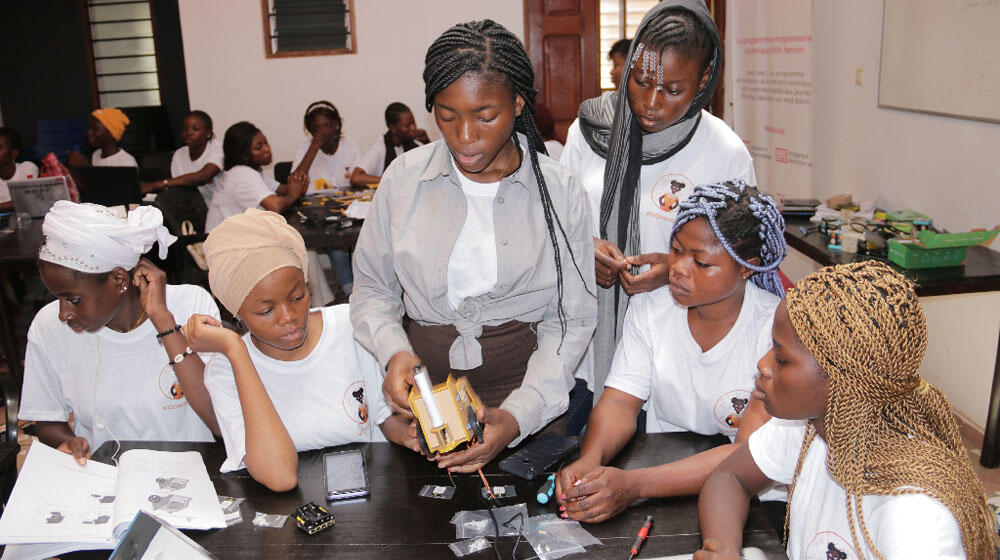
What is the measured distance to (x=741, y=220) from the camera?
6.32ft

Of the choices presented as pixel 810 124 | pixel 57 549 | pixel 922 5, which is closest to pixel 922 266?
pixel 922 5

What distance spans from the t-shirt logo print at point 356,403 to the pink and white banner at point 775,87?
3.75m

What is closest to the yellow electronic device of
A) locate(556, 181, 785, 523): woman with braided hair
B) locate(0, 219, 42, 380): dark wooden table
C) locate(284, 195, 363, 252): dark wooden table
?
locate(556, 181, 785, 523): woman with braided hair

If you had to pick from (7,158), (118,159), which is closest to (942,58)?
(118,159)

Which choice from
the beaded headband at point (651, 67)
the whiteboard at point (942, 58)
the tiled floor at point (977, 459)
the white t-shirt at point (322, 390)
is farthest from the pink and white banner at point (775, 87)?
the white t-shirt at point (322, 390)

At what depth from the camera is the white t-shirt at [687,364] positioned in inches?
76.4

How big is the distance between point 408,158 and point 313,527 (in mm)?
928

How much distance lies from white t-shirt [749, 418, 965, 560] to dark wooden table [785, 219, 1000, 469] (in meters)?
1.55

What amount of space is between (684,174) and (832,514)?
1.30 metres

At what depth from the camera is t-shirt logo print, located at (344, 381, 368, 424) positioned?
2008mm

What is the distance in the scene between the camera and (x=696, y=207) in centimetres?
194

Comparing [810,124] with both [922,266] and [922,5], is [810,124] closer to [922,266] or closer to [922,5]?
[922,5]

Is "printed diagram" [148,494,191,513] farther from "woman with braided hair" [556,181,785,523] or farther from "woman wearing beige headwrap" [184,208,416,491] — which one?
"woman with braided hair" [556,181,785,523]

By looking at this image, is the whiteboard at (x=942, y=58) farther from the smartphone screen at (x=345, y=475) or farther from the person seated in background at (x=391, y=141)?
the person seated in background at (x=391, y=141)
